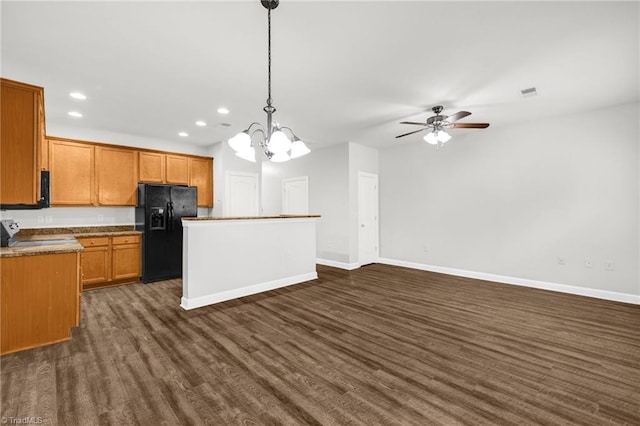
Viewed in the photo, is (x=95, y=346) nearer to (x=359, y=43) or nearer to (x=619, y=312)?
(x=359, y=43)

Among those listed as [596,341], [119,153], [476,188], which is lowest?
[596,341]

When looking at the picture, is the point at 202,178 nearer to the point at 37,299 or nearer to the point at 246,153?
the point at 37,299

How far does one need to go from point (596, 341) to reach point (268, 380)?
3.23 meters

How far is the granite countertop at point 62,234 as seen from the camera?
8.67 ft

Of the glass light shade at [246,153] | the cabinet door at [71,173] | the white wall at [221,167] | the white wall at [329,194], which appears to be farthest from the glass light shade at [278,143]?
the cabinet door at [71,173]

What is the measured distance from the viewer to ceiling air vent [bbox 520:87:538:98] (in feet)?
11.5

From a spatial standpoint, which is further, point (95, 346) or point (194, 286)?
point (194, 286)

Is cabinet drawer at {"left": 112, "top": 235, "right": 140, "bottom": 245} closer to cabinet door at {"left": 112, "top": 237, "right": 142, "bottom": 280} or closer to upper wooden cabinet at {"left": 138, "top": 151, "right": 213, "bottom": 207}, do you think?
cabinet door at {"left": 112, "top": 237, "right": 142, "bottom": 280}

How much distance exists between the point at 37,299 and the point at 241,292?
7.17ft

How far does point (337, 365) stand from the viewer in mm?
2375

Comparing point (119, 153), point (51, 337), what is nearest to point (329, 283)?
point (51, 337)

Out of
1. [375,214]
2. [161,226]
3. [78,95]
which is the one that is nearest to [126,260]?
[161,226]

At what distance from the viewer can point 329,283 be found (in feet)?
16.5

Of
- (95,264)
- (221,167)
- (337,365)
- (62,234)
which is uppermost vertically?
(221,167)
